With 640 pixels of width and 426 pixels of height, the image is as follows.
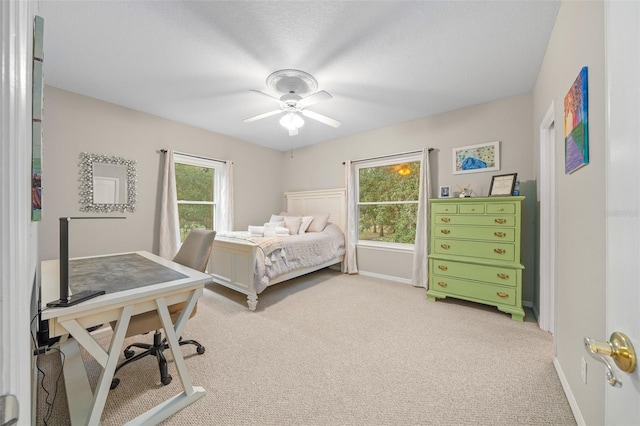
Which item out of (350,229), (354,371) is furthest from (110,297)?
(350,229)

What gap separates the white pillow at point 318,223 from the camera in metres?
4.48

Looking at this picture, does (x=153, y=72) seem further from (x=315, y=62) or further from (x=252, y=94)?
(x=315, y=62)

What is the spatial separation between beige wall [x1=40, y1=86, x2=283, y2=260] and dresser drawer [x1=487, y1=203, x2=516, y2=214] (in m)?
4.07

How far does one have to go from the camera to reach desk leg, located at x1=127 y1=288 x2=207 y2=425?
1.37 meters

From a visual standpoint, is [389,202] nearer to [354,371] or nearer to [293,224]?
[293,224]

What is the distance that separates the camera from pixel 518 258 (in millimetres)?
2609

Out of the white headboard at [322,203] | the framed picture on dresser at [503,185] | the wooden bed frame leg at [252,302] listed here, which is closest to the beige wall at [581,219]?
the framed picture on dresser at [503,185]

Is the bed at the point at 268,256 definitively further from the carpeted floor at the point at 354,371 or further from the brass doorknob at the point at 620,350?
the brass doorknob at the point at 620,350

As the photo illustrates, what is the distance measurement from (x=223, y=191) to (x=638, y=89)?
4608 millimetres

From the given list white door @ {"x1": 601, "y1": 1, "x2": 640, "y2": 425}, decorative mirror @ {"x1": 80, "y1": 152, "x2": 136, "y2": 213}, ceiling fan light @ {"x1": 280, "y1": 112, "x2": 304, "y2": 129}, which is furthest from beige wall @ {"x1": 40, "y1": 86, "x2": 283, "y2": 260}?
white door @ {"x1": 601, "y1": 1, "x2": 640, "y2": 425}

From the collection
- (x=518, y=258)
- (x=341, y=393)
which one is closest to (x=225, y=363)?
(x=341, y=393)

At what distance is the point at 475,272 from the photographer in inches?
112

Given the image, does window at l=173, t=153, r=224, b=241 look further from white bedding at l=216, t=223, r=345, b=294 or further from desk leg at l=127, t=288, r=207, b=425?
desk leg at l=127, t=288, r=207, b=425

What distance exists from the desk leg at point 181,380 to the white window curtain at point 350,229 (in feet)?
10.2
